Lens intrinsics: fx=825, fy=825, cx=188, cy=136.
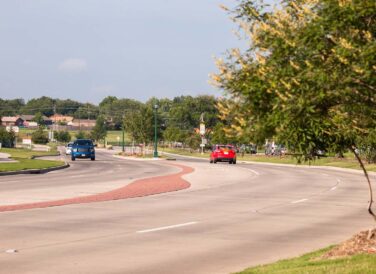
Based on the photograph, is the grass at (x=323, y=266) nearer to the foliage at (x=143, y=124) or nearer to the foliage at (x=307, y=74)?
the foliage at (x=307, y=74)

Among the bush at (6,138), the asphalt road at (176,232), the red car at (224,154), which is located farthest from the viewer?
the bush at (6,138)

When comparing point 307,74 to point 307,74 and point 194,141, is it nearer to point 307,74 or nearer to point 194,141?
point 307,74

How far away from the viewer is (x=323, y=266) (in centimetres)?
1008

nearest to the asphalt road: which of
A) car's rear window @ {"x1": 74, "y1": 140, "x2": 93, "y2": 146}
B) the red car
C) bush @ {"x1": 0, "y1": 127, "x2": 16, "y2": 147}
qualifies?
the red car

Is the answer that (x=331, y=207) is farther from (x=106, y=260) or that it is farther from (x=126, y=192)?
(x=106, y=260)

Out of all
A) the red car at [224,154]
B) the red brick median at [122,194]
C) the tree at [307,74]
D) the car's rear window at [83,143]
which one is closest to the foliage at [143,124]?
the car's rear window at [83,143]

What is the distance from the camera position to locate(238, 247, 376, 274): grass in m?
9.62

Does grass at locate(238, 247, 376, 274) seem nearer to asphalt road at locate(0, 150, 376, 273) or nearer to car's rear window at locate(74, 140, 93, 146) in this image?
asphalt road at locate(0, 150, 376, 273)

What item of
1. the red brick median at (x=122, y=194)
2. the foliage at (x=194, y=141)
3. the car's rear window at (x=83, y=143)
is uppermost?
the foliage at (x=194, y=141)

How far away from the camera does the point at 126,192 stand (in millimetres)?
27750

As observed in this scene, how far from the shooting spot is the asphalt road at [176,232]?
11781mm

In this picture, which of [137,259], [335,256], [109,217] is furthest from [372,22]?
[109,217]

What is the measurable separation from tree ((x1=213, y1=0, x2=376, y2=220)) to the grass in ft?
4.91

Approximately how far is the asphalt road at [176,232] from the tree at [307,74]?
7.42 feet
